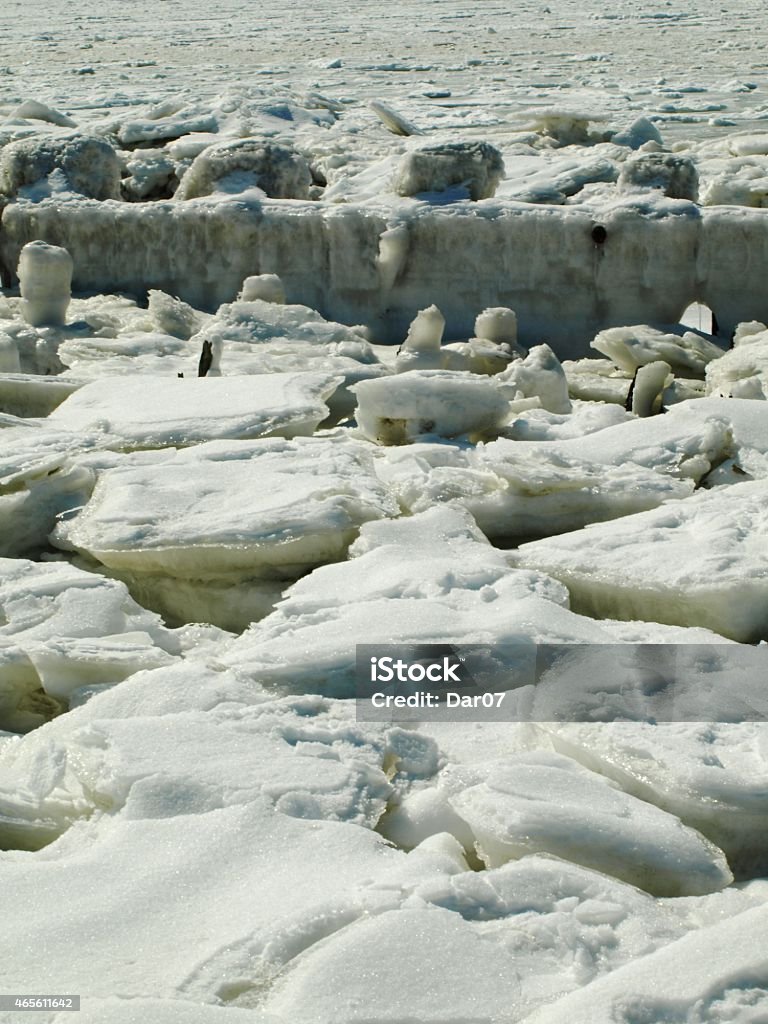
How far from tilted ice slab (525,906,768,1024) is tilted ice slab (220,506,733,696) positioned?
916mm

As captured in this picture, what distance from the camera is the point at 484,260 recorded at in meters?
6.39

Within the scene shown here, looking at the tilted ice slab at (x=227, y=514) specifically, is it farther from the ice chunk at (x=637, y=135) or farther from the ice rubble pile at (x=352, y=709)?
the ice chunk at (x=637, y=135)

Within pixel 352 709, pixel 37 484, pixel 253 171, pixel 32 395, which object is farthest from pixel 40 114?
pixel 352 709

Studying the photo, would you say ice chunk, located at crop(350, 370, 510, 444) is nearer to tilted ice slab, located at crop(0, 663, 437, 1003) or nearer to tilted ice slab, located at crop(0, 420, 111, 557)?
tilted ice slab, located at crop(0, 420, 111, 557)

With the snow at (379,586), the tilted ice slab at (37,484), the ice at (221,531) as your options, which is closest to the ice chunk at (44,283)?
the snow at (379,586)

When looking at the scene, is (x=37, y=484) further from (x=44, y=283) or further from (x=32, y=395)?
(x=44, y=283)

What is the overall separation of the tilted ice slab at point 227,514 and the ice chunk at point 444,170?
11.3 feet

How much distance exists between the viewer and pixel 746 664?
2.62 m

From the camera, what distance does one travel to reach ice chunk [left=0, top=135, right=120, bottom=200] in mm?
7148

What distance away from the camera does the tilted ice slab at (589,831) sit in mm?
2066

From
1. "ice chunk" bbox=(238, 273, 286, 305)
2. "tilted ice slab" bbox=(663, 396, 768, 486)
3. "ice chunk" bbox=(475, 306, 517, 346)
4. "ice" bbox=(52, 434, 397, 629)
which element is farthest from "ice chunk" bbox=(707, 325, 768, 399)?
"ice chunk" bbox=(238, 273, 286, 305)

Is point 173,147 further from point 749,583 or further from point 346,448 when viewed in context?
point 749,583

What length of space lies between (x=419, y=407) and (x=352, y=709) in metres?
1.63

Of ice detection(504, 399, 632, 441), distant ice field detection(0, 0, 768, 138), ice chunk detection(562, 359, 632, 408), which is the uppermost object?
distant ice field detection(0, 0, 768, 138)
